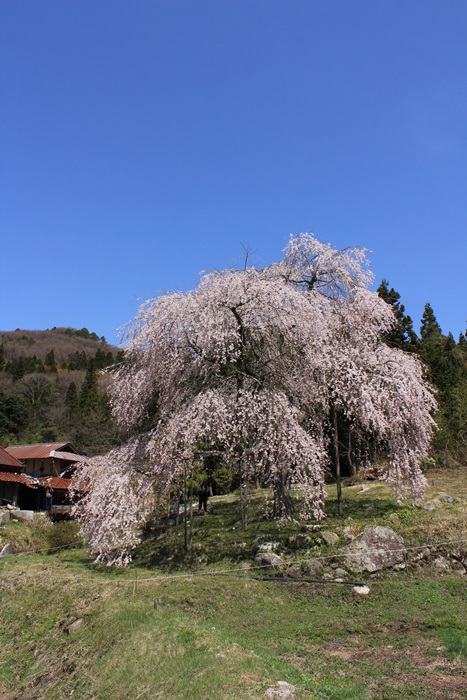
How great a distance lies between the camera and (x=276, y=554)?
12297mm

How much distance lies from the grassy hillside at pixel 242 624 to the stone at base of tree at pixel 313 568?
13 cm

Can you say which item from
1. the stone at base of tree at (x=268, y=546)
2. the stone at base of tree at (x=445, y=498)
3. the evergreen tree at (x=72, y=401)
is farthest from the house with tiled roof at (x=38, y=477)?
the evergreen tree at (x=72, y=401)

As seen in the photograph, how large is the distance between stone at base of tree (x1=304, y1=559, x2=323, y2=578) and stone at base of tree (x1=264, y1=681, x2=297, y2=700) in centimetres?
552

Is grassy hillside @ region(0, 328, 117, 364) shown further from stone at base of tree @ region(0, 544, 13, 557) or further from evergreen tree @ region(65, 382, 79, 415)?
stone at base of tree @ region(0, 544, 13, 557)

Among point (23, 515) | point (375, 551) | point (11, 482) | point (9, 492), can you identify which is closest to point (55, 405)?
point (9, 492)

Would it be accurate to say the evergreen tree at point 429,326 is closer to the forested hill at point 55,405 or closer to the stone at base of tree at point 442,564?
the forested hill at point 55,405

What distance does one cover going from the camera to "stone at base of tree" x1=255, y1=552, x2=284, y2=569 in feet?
38.8

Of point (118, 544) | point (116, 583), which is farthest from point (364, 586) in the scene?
point (118, 544)

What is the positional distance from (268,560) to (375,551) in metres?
2.48

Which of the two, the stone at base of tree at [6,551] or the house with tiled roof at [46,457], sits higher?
the house with tiled roof at [46,457]

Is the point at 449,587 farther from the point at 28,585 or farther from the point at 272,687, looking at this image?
the point at 28,585

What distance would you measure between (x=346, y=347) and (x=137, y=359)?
21.2ft

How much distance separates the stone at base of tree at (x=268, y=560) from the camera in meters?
11.8

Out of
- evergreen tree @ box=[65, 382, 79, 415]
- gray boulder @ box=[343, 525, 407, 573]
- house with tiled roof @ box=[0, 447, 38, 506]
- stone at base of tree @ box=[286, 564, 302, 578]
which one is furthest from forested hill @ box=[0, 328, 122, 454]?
gray boulder @ box=[343, 525, 407, 573]
